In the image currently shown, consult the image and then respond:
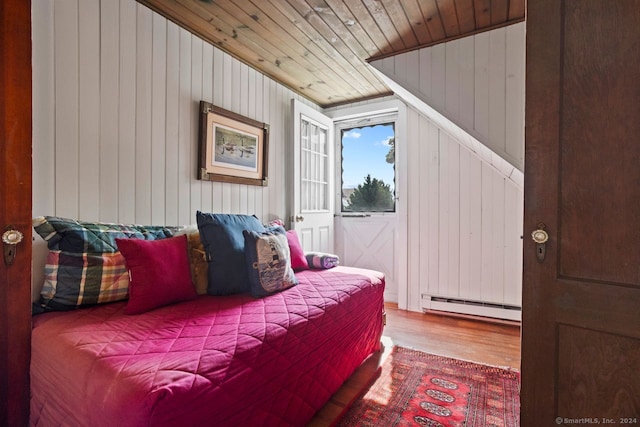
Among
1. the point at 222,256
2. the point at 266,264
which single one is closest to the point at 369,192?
the point at 266,264

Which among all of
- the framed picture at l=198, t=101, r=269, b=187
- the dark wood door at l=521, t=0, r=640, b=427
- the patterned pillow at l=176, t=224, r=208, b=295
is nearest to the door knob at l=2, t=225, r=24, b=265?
the patterned pillow at l=176, t=224, r=208, b=295

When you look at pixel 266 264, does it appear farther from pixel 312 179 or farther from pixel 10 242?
pixel 312 179

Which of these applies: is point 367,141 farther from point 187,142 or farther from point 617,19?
point 617,19

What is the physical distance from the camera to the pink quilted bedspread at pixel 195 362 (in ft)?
2.91

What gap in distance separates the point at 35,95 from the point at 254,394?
1.74m

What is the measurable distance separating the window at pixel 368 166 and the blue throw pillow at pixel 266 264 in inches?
84.6

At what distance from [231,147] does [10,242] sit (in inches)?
63.0

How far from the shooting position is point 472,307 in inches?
119

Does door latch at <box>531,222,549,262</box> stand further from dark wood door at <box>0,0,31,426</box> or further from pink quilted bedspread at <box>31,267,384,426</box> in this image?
dark wood door at <box>0,0,31,426</box>

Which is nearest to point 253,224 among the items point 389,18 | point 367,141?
point 389,18

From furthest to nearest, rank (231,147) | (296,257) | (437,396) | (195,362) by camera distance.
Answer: (231,147), (296,257), (437,396), (195,362)

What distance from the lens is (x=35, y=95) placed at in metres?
1.50

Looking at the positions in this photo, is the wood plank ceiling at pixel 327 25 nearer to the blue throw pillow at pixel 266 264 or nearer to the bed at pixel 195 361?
the blue throw pillow at pixel 266 264

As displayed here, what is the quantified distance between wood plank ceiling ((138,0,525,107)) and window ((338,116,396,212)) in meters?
1.14
